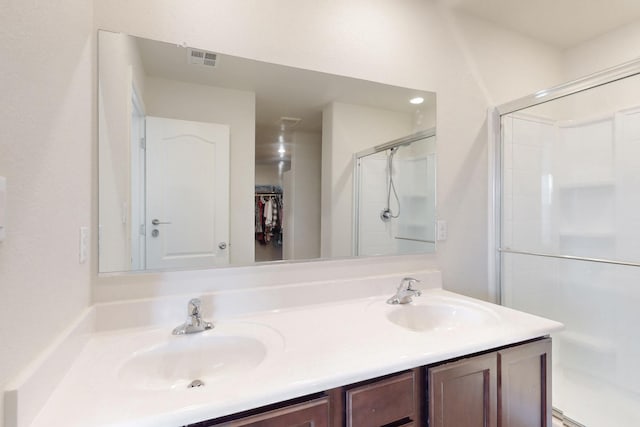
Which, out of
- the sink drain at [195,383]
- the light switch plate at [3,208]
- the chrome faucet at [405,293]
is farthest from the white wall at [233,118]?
the light switch plate at [3,208]

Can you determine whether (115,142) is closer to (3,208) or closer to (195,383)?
(3,208)

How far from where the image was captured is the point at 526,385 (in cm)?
117

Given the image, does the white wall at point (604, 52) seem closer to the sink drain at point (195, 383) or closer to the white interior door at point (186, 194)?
the white interior door at point (186, 194)

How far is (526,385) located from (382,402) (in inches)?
24.5

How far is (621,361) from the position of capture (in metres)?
1.89

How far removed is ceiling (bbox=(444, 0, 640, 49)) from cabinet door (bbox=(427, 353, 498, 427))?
1859 millimetres

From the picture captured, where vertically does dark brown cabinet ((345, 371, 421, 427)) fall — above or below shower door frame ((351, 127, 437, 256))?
below

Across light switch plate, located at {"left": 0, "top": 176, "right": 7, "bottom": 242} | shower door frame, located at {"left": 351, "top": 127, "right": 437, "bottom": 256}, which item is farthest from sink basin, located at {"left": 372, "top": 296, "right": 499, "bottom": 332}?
light switch plate, located at {"left": 0, "top": 176, "right": 7, "bottom": 242}

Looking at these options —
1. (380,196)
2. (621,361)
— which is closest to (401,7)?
(380,196)

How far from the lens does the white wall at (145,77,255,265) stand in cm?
130

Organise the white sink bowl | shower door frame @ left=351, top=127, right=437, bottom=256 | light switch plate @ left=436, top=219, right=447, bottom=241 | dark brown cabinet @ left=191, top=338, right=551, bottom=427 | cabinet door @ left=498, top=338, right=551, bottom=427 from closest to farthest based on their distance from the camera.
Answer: dark brown cabinet @ left=191, top=338, right=551, bottom=427 < cabinet door @ left=498, top=338, right=551, bottom=427 < the white sink bowl < shower door frame @ left=351, top=127, right=437, bottom=256 < light switch plate @ left=436, top=219, right=447, bottom=241

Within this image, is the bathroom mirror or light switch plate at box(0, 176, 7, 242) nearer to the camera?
light switch plate at box(0, 176, 7, 242)

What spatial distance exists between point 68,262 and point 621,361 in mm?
2737

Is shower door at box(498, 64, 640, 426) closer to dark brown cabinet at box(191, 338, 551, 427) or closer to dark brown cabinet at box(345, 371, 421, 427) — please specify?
dark brown cabinet at box(191, 338, 551, 427)
